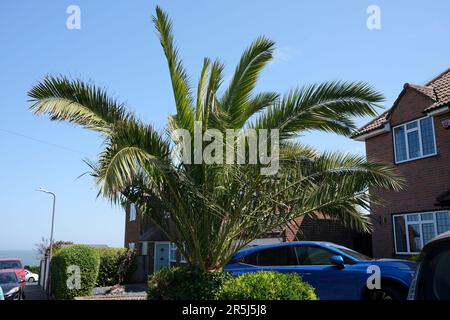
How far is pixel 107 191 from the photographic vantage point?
Result: 6152 millimetres

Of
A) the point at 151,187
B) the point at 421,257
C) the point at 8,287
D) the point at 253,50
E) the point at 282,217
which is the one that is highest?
the point at 253,50

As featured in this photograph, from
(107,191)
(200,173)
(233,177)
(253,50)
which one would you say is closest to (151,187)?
(200,173)

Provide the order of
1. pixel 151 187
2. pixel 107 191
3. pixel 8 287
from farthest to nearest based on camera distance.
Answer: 1. pixel 8 287
2. pixel 151 187
3. pixel 107 191

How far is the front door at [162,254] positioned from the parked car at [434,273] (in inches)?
941

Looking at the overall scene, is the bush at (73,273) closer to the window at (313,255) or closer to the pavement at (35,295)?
the pavement at (35,295)

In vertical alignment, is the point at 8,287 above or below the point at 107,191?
below

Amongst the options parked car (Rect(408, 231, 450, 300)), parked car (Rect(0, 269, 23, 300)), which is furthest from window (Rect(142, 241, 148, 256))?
parked car (Rect(408, 231, 450, 300))

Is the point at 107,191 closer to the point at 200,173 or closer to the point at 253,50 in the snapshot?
the point at 200,173

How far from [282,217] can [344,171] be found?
1480 millimetres

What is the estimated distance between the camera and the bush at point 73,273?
1759cm

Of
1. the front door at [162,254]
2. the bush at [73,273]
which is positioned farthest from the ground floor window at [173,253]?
the bush at [73,273]

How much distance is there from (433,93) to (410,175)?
114 inches

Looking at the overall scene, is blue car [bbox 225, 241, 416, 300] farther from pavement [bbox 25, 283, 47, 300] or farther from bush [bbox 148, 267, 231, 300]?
pavement [bbox 25, 283, 47, 300]

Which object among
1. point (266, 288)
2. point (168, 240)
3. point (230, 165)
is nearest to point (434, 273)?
point (266, 288)
